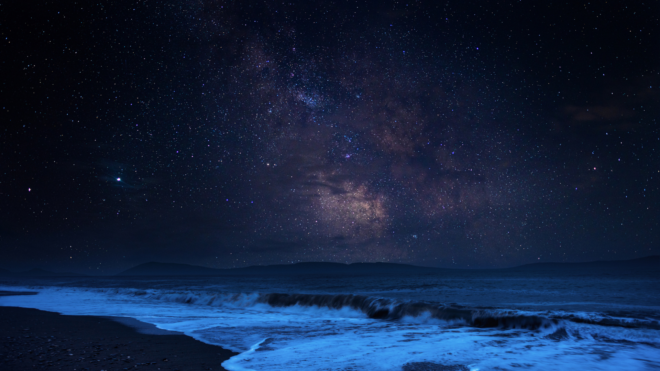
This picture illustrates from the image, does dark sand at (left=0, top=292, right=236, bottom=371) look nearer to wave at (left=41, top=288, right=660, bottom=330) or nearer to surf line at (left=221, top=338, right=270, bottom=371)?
surf line at (left=221, top=338, right=270, bottom=371)

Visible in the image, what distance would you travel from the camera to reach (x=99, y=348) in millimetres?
5500

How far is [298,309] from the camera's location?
1408 centimetres

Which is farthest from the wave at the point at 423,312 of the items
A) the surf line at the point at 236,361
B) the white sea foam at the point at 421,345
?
the surf line at the point at 236,361

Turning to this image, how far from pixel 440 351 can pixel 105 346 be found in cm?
515

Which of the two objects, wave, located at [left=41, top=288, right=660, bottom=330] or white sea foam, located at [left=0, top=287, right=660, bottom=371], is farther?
wave, located at [left=41, top=288, right=660, bottom=330]

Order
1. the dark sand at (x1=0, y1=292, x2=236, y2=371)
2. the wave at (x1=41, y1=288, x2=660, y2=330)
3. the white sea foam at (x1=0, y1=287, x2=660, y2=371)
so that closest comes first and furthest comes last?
the dark sand at (x1=0, y1=292, x2=236, y2=371), the white sea foam at (x1=0, y1=287, x2=660, y2=371), the wave at (x1=41, y1=288, x2=660, y2=330)

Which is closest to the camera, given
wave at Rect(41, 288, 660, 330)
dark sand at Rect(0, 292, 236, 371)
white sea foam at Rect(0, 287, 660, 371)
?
dark sand at Rect(0, 292, 236, 371)

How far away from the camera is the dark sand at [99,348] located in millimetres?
4512

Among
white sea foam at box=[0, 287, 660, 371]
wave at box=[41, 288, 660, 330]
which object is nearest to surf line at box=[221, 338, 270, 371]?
white sea foam at box=[0, 287, 660, 371]

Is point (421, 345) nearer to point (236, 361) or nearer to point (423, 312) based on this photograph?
point (236, 361)

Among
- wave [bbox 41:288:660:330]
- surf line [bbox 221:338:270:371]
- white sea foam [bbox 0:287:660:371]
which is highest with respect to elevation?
surf line [bbox 221:338:270:371]

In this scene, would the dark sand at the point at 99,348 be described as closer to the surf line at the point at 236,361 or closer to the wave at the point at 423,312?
the surf line at the point at 236,361

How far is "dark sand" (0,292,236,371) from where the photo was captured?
4512 millimetres

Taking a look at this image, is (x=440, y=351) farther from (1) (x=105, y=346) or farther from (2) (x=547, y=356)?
(1) (x=105, y=346)
